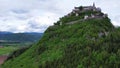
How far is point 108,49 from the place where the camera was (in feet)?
193

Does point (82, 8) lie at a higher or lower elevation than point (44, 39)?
higher

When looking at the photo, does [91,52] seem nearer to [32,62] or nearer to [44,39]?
[32,62]

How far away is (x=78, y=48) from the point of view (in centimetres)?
6644

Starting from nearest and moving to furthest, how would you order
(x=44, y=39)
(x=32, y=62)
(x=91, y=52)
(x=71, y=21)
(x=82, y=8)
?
(x=91, y=52) → (x=32, y=62) → (x=44, y=39) → (x=71, y=21) → (x=82, y=8)

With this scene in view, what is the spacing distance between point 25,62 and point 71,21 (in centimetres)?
2647

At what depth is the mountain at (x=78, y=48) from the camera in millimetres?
57219

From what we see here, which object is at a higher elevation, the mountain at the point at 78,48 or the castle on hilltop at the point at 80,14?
the castle on hilltop at the point at 80,14

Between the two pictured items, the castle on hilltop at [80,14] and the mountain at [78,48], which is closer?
the mountain at [78,48]

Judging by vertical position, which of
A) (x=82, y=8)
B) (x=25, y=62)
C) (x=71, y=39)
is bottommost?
(x=25, y=62)

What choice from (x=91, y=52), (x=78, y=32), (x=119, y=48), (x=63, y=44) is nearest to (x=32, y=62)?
(x=63, y=44)

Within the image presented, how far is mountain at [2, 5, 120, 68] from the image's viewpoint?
188 ft

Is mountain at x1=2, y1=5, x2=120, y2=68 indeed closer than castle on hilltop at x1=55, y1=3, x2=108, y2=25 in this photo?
Yes

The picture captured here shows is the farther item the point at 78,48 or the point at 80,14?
the point at 80,14

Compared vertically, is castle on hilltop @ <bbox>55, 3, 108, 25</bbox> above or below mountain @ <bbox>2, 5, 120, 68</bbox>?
above
